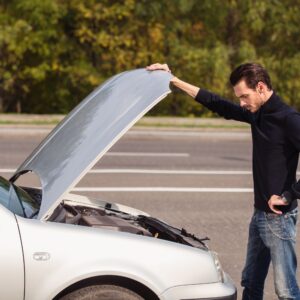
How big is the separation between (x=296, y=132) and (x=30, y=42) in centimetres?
2188

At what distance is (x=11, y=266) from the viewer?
13.5 ft

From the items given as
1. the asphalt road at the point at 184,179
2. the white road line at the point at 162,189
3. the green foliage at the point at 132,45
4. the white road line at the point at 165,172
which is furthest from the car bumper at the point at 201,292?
the green foliage at the point at 132,45

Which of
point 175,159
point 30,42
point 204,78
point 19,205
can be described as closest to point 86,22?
point 30,42

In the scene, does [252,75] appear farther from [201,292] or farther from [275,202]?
[201,292]

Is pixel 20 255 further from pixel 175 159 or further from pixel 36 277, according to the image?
pixel 175 159

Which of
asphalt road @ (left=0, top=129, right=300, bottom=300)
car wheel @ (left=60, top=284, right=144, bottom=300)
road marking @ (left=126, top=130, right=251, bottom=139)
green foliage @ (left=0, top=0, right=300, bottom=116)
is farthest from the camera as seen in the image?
green foliage @ (left=0, top=0, right=300, bottom=116)

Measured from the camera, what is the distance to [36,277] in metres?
4.16

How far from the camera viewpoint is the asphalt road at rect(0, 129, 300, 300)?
347 inches

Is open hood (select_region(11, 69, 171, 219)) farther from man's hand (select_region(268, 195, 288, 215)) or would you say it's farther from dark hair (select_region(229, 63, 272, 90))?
man's hand (select_region(268, 195, 288, 215))

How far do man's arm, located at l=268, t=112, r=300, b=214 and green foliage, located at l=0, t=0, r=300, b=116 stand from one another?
69.6 feet

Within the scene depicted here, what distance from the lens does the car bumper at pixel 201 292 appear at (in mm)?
4312

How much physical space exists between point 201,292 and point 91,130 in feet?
3.41

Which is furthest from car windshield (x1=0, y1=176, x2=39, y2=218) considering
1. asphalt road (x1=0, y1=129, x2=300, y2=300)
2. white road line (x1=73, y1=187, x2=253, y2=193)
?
white road line (x1=73, y1=187, x2=253, y2=193)

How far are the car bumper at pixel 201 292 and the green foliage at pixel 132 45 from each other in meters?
21.5
